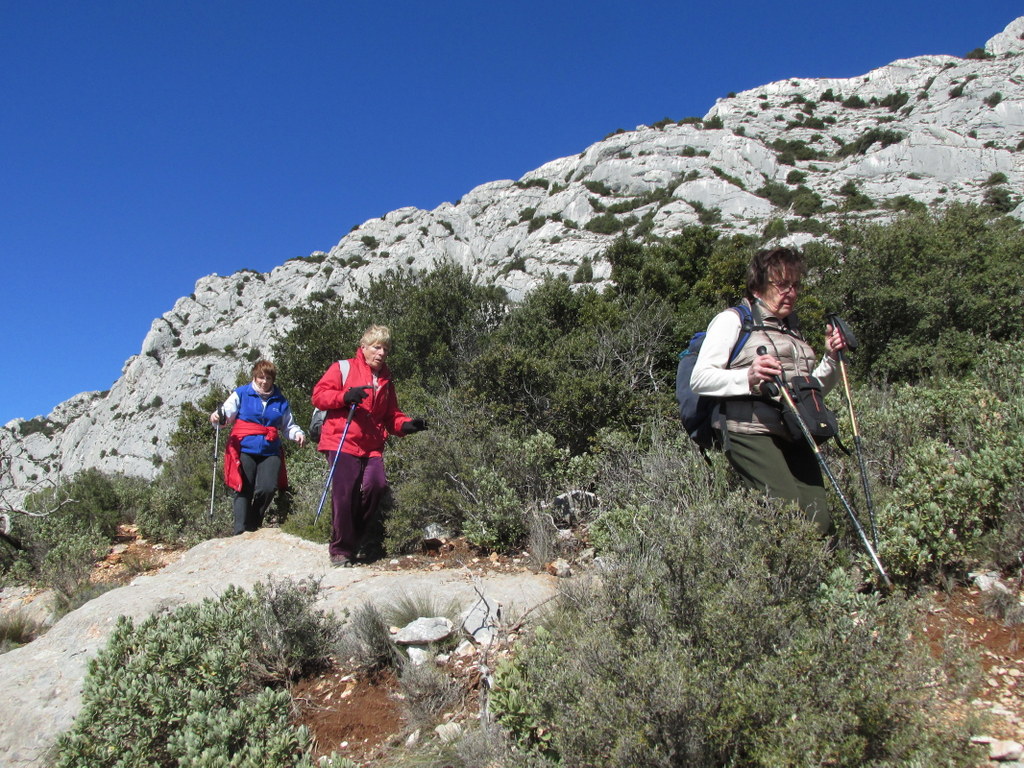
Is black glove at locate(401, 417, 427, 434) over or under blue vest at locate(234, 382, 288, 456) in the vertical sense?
under

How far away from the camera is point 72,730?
2365 millimetres

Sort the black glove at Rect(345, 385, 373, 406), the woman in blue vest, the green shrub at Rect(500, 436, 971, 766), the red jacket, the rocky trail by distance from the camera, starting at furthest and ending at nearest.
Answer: the woman in blue vest, the red jacket, the black glove at Rect(345, 385, 373, 406), the rocky trail, the green shrub at Rect(500, 436, 971, 766)

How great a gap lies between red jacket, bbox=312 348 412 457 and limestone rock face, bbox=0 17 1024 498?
749 inches

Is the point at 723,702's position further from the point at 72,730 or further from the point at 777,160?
the point at 777,160

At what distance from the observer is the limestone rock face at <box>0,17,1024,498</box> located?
29.5 m

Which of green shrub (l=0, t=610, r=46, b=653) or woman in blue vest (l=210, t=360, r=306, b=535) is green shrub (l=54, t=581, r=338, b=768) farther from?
woman in blue vest (l=210, t=360, r=306, b=535)

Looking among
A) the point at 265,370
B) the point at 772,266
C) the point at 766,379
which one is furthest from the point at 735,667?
the point at 265,370

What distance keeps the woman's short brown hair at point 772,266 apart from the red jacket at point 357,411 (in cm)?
293

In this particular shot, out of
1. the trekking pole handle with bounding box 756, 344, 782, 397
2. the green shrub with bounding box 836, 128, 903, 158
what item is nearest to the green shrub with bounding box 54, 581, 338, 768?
the trekking pole handle with bounding box 756, 344, 782, 397

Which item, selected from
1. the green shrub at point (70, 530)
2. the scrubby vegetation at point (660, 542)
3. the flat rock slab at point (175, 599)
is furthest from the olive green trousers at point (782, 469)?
the green shrub at point (70, 530)

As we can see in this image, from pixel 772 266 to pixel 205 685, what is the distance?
124 inches

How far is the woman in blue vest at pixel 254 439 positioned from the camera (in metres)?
5.85

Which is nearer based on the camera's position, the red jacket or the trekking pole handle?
the trekking pole handle

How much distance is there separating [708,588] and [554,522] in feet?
8.81
